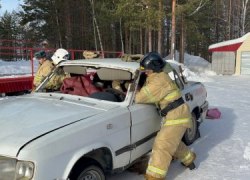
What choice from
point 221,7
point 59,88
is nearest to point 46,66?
point 59,88

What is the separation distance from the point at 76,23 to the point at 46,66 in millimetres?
37327

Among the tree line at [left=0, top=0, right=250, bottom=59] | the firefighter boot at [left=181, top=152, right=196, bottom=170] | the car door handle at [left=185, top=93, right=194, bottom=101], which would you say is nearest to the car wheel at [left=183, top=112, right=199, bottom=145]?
the car door handle at [left=185, top=93, right=194, bottom=101]

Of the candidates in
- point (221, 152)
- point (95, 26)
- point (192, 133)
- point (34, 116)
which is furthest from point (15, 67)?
point (95, 26)

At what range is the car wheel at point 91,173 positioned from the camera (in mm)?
3752

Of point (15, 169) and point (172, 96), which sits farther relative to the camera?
point (172, 96)

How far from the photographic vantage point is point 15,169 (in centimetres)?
323

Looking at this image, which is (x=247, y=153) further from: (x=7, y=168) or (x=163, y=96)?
(x=7, y=168)

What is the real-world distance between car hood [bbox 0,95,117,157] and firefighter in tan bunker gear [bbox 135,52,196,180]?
0.64 m

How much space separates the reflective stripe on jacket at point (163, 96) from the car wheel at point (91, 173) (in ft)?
3.60

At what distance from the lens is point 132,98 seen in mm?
4699

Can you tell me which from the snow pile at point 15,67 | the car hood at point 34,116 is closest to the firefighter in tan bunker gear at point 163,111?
the car hood at point 34,116

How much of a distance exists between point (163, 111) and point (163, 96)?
0.21 m

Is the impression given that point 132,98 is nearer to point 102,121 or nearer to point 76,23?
point 102,121

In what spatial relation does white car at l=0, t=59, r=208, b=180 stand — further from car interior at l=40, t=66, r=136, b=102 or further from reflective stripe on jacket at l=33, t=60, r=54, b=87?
reflective stripe on jacket at l=33, t=60, r=54, b=87
